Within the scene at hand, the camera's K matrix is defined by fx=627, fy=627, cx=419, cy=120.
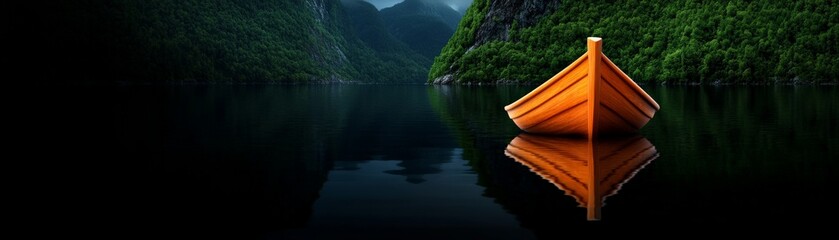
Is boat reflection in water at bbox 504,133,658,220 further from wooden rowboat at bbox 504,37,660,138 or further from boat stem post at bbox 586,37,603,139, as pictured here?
boat stem post at bbox 586,37,603,139

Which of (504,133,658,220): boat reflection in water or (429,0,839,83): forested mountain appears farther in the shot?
(429,0,839,83): forested mountain

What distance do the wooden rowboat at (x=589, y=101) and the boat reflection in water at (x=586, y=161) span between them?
458 millimetres

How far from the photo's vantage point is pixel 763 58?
144 meters

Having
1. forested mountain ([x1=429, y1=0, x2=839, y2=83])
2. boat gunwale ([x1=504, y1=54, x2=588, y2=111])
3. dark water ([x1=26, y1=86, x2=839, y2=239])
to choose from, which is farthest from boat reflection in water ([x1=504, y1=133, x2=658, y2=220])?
forested mountain ([x1=429, y1=0, x2=839, y2=83])

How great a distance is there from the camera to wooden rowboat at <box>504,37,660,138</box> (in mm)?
17828

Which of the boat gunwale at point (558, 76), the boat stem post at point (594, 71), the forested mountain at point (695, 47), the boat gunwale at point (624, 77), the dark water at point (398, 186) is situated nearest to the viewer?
the dark water at point (398, 186)

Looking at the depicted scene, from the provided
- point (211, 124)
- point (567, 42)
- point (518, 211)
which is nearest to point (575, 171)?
point (518, 211)

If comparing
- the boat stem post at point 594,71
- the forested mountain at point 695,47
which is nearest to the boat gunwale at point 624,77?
the boat stem post at point 594,71

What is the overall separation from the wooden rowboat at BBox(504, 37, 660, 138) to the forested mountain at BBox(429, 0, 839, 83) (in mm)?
132174

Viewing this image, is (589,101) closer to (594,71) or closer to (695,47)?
(594,71)

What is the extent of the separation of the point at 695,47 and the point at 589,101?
152 meters

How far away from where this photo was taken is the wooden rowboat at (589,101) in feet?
58.5

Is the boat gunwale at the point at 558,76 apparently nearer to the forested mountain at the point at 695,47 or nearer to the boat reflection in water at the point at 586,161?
the boat reflection in water at the point at 586,161

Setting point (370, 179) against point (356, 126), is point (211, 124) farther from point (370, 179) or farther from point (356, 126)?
point (370, 179)
